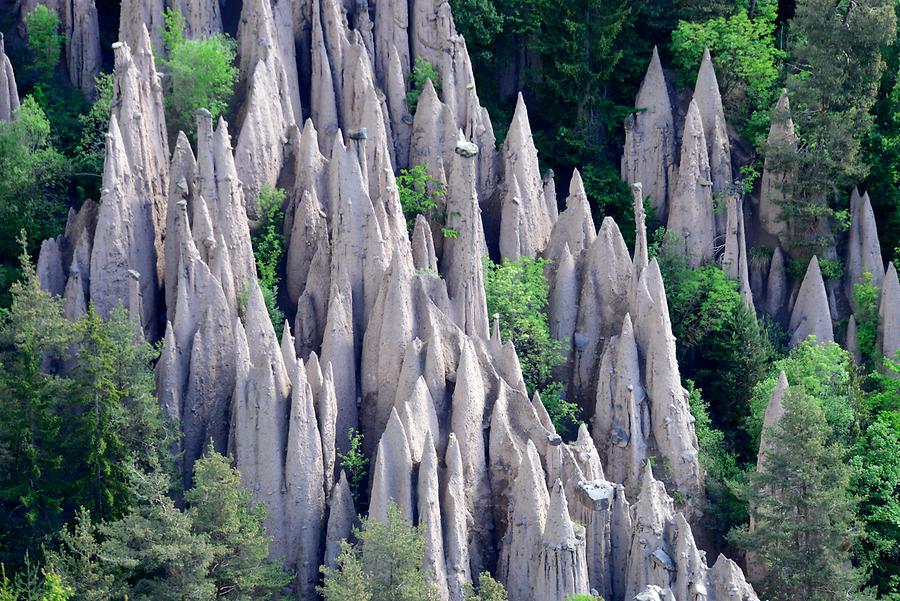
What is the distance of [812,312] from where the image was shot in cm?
5138

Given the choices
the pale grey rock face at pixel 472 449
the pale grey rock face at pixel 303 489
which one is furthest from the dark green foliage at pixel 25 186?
the pale grey rock face at pixel 472 449

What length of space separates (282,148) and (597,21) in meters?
10.5

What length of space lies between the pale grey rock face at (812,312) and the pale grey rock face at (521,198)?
7.02 metres

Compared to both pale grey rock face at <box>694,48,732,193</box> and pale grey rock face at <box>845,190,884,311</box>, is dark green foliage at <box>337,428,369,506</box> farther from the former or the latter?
pale grey rock face at <box>845,190,884,311</box>

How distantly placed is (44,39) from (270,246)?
885cm

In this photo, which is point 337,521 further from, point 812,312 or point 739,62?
point 739,62

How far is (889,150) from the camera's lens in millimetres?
53406

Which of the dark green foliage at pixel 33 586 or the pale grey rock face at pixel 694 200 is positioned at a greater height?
the pale grey rock face at pixel 694 200

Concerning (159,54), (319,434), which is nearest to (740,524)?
(319,434)

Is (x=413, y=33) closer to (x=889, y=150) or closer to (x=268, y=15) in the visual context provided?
(x=268, y=15)

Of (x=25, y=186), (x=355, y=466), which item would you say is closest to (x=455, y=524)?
(x=355, y=466)

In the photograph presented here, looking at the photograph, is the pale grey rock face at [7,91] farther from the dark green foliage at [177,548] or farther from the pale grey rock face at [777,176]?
the pale grey rock face at [777,176]

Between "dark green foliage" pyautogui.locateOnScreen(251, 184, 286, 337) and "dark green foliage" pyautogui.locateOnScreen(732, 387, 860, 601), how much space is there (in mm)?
11210

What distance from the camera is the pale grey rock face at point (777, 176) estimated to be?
52281 mm
